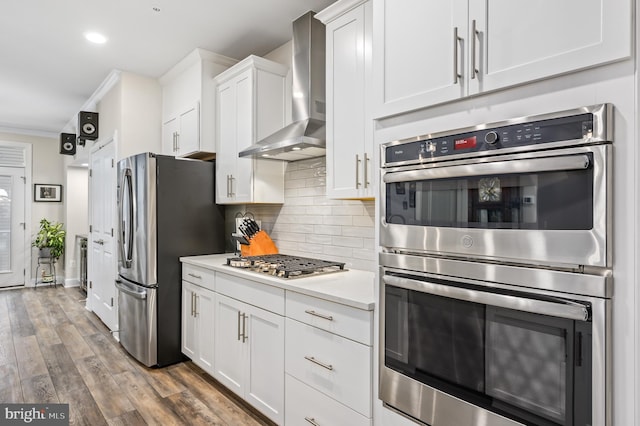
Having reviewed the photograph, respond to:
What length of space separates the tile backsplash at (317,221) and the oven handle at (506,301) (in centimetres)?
91

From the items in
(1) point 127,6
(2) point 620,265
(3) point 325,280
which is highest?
(1) point 127,6

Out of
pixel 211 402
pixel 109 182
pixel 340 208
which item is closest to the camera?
pixel 211 402

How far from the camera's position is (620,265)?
100 centimetres

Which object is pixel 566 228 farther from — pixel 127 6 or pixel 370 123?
pixel 127 6

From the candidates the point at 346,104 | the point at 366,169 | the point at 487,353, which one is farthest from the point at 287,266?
the point at 487,353

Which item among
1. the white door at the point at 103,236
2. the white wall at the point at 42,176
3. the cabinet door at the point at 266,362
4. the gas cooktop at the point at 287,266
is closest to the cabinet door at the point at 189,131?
the white door at the point at 103,236

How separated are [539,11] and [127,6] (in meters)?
2.74

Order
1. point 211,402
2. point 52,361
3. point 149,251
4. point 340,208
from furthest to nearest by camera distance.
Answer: point 52,361 → point 149,251 → point 340,208 → point 211,402

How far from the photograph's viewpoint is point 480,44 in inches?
50.3

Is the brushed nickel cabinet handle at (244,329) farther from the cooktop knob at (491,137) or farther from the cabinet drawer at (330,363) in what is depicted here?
the cooktop knob at (491,137)

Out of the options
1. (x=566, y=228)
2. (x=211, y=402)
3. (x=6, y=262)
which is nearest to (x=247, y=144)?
(x=211, y=402)

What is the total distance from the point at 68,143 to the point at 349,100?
218 inches

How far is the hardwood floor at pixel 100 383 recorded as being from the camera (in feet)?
7.96

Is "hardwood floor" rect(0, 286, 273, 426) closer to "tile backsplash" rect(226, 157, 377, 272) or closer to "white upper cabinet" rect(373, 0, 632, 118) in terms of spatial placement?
"tile backsplash" rect(226, 157, 377, 272)
